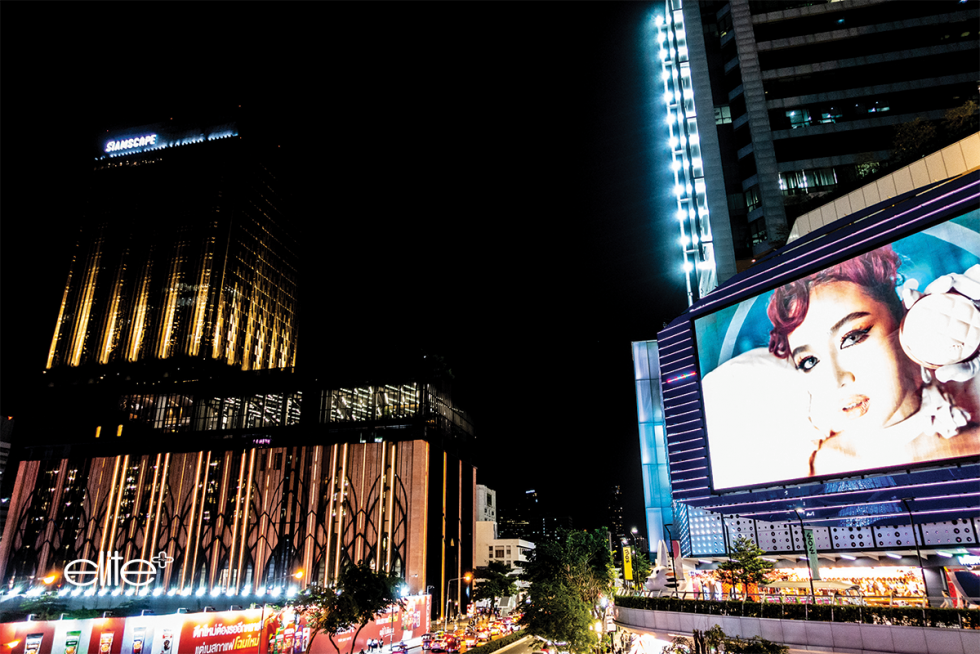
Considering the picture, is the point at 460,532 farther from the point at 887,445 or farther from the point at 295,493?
the point at 887,445

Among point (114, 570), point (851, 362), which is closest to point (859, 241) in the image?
point (851, 362)

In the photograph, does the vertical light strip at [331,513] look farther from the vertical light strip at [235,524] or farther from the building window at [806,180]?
the building window at [806,180]

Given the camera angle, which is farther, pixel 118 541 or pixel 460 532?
pixel 460 532

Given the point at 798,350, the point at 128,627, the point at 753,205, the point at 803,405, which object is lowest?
the point at 128,627

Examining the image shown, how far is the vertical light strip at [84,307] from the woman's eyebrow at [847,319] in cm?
11376

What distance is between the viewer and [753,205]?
55844 millimetres

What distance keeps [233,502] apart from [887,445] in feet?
252

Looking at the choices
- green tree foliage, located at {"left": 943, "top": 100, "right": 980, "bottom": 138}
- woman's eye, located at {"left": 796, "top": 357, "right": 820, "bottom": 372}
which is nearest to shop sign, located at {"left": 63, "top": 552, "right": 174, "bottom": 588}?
woman's eye, located at {"left": 796, "top": 357, "right": 820, "bottom": 372}

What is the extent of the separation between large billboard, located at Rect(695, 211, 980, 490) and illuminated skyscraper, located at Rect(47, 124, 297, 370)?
9157 centimetres

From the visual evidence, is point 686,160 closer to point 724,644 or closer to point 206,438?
point 724,644

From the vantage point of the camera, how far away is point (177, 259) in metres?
109

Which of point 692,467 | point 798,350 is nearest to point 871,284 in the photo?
point 798,350

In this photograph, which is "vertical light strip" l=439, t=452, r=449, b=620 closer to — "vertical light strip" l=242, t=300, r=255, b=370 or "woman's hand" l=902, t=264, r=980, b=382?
"vertical light strip" l=242, t=300, r=255, b=370

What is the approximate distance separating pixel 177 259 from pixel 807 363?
10754 cm
